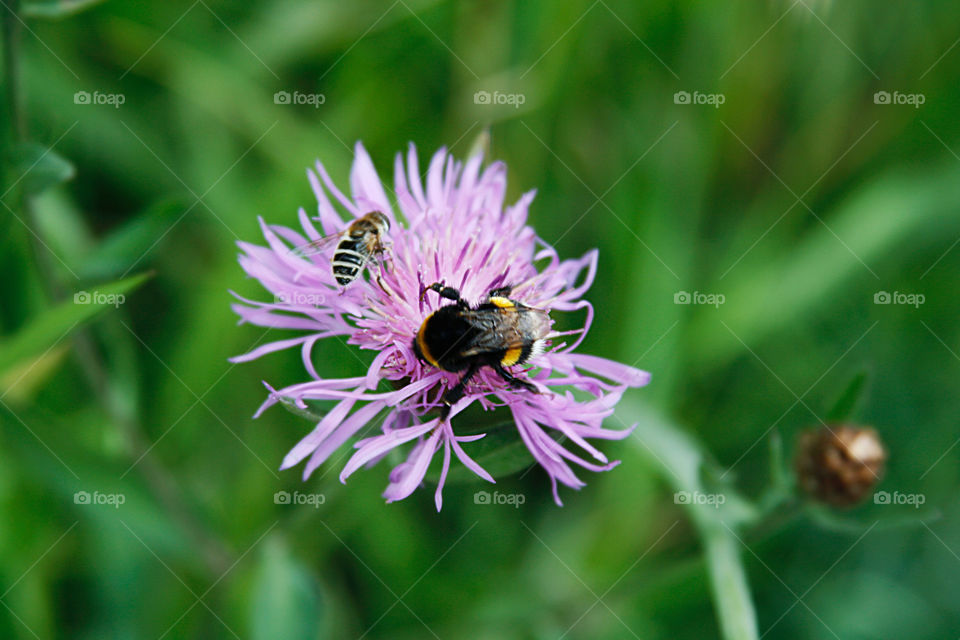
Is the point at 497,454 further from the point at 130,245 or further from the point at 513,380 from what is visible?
the point at 130,245

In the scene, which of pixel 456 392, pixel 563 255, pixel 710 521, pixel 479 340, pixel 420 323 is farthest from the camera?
pixel 563 255

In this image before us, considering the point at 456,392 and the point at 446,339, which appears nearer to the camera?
the point at 446,339

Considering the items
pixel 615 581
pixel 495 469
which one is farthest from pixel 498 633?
pixel 495 469

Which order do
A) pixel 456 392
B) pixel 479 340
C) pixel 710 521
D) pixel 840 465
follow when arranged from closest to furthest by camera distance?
pixel 479 340 < pixel 456 392 < pixel 840 465 < pixel 710 521

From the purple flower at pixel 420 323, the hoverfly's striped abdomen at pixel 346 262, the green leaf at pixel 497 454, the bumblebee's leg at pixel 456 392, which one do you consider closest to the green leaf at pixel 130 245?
the purple flower at pixel 420 323

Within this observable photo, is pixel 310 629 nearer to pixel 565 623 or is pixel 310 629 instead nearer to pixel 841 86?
pixel 565 623

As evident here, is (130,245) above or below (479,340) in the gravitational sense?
above

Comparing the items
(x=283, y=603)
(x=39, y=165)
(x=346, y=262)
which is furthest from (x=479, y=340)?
(x=39, y=165)
